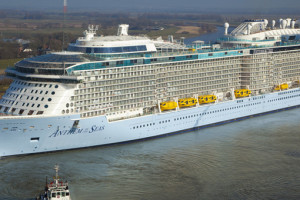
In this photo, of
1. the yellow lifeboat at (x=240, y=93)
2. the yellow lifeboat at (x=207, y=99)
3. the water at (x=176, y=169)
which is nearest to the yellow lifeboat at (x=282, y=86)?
the yellow lifeboat at (x=240, y=93)

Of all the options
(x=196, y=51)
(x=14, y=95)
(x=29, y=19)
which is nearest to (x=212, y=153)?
(x=196, y=51)

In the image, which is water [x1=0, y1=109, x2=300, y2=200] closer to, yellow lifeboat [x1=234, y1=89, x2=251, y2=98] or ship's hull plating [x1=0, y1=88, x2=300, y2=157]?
ship's hull plating [x1=0, y1=88, x2=300, y2=157]

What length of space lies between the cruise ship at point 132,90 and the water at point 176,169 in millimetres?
1329

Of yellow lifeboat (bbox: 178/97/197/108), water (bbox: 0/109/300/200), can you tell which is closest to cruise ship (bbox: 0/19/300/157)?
yellow lifeboat (bbox: 178/97/197/108)

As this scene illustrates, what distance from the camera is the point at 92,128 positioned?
1321 inches

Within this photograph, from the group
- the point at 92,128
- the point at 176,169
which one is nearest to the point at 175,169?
the point at 176,169

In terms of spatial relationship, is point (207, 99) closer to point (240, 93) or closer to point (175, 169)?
point (240, 93)

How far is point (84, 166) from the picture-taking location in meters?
31.2

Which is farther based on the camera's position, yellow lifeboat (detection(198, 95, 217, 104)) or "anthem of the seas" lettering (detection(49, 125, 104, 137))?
yellow lifeboat (detection(198, 95, 217, 104))

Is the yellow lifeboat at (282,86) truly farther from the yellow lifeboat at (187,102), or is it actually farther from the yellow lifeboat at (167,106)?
the yellow lifeboat at (167,106)

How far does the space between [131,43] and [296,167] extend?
52.0 ft

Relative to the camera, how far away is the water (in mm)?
27281

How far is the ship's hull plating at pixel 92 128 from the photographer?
31.4 m

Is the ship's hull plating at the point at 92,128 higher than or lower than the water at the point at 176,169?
higher
